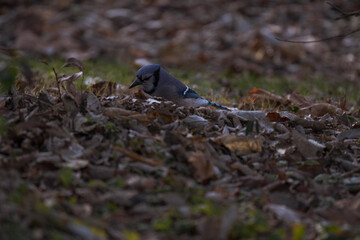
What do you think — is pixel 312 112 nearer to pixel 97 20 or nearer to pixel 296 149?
pixel 296 149

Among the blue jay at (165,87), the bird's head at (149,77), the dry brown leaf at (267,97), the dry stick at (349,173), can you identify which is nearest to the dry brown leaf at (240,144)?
the dry stick at (349,173)

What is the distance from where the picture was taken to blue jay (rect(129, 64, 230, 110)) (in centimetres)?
369

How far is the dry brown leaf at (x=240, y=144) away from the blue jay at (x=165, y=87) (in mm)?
947

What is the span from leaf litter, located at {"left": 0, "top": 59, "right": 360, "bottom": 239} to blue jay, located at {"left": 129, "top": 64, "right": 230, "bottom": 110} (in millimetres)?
335

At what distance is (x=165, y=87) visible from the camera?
12.3 ft

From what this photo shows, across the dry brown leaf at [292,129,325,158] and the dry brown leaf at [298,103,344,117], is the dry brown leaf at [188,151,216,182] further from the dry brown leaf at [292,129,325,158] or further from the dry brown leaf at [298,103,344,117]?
the dry brown leaf at [298,103,344,117]

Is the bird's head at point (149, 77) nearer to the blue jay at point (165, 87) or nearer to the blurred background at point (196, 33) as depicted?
the blue jay at point (165, 87)

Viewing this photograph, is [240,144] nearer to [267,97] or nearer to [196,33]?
[267,97]

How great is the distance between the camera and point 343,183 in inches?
99.1

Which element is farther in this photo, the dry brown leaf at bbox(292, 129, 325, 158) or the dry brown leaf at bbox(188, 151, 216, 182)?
the dry brown leaf at bbox(292, 129, 325, 158)

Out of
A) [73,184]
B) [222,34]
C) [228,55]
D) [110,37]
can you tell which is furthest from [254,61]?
[73,184]

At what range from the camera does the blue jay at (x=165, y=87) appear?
12.1 feet

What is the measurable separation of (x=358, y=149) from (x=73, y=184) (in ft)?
5.94

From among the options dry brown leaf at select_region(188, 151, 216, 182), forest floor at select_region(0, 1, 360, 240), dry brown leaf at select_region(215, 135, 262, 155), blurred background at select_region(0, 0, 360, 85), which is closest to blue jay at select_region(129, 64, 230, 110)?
forest floor at select_region(0, 1, 360, 240)
